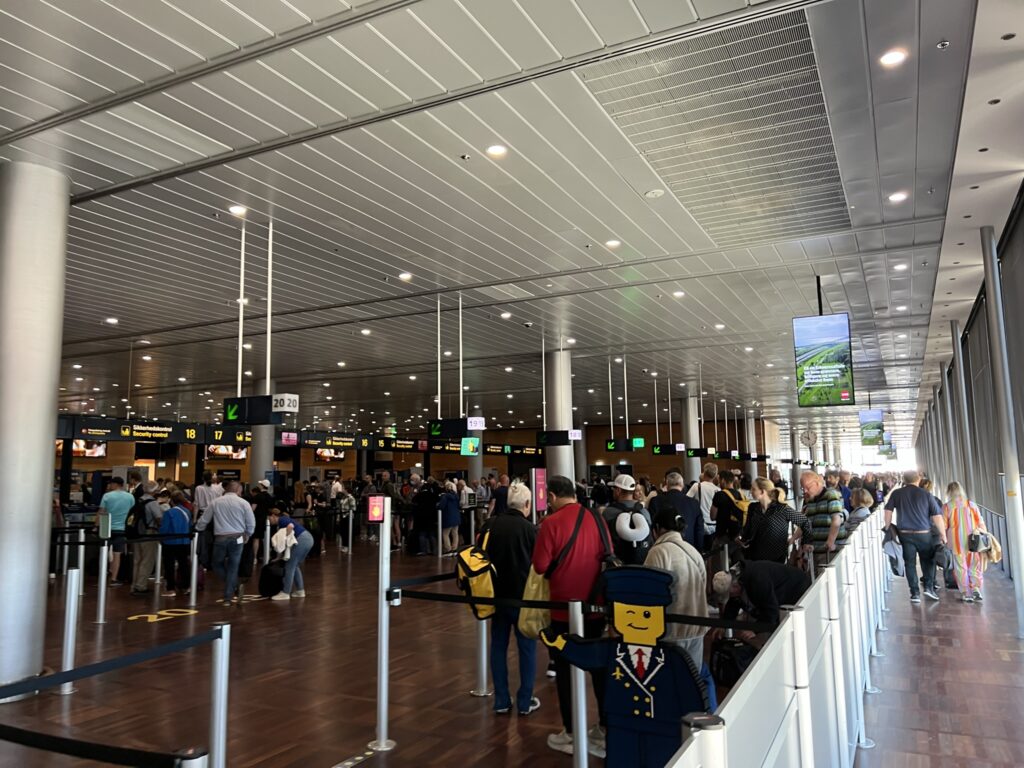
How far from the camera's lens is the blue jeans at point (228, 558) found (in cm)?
941

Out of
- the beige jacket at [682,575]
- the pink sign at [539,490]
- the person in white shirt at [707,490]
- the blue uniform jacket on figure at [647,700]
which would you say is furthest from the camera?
the pink sign at [539,490]

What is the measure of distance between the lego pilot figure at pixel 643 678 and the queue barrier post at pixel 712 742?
72.9 inches

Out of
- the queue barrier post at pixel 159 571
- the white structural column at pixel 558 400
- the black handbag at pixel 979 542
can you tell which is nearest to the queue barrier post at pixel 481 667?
the black handbag at pixel 979 542

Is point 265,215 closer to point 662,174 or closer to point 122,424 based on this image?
point 662,174

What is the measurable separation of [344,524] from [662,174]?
1335cm

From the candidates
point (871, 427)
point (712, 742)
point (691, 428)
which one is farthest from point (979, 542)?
point (871, 427)

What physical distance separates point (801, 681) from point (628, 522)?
3.21 metres

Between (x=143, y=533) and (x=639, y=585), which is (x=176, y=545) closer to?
(x=143, y=533)

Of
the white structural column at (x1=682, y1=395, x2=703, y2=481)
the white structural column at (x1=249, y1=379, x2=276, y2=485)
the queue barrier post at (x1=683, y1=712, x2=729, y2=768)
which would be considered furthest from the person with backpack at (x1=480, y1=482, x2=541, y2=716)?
the white structural column at (x1=682, y1=395, x2=703, y2=481)

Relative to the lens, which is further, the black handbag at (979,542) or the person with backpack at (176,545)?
the person with backpack at (176,545)

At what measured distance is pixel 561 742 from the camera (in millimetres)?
4281

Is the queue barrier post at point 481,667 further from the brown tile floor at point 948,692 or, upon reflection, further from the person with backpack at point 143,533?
the person with backpack at point 143,533

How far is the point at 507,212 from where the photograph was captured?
783 centimetres

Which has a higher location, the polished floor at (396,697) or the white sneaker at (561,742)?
the white sneaker at (561,742)
